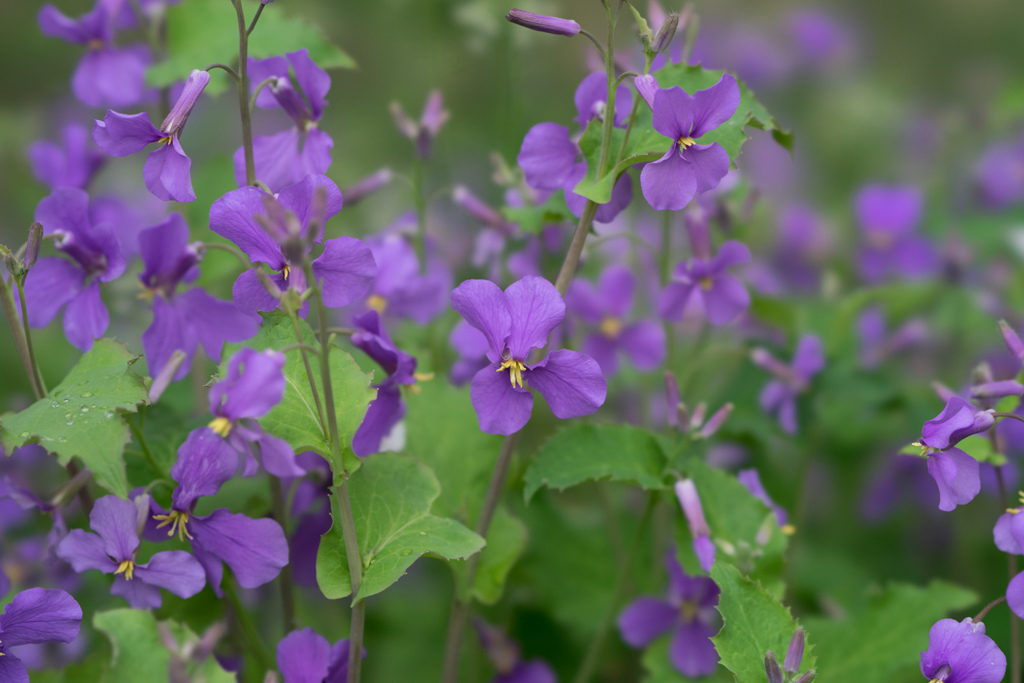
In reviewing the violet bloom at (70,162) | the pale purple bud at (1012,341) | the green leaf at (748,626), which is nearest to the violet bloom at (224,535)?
the green leaf at (748,626)

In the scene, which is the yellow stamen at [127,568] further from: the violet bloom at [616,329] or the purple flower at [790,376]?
the purple flower at [790,376]

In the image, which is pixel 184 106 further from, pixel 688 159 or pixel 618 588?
pixel 618 588

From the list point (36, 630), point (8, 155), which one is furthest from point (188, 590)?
point (8, 155)

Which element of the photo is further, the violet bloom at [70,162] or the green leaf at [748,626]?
the violet bloom at [70,162]

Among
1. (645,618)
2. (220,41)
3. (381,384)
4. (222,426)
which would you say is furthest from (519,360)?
(220,41)

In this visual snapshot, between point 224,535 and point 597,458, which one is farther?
point 597,458

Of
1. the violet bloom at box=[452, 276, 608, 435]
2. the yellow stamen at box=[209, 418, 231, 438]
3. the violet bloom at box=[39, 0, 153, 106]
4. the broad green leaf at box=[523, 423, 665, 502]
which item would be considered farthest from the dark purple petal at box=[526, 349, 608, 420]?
the violet bloom at box=[39, 0, 153, 106]

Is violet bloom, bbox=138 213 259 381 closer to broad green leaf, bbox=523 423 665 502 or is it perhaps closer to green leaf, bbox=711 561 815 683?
broad green leaf, bbox=523 423 665 502
